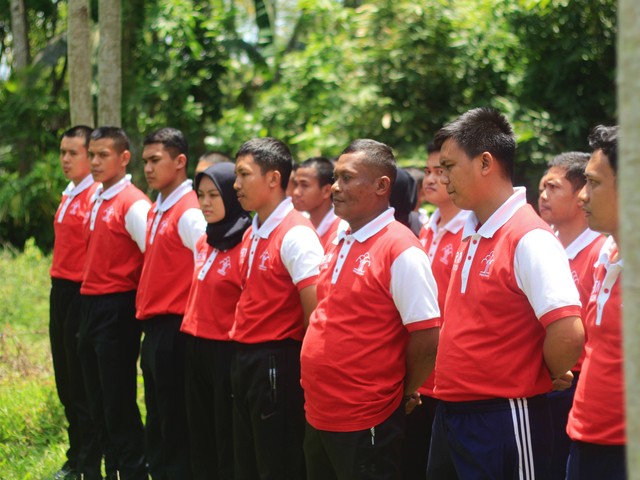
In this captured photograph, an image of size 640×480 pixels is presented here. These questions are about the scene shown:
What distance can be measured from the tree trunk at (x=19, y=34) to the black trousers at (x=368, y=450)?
11.3 metres

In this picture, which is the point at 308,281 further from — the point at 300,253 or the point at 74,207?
the point at 74,207

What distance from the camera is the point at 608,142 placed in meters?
2.86

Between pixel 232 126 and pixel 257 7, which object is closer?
pixel 232 126

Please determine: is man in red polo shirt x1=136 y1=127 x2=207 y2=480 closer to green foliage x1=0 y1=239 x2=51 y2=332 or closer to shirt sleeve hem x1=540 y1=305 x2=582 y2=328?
shirt sleeve hem x1=540 y1=305 x2=582 y2=328

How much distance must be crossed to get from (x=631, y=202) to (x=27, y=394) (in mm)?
6479

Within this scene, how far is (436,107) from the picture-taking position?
33.6ft

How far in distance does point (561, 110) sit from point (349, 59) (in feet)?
9.19

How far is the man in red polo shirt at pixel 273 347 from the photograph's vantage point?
164 inches

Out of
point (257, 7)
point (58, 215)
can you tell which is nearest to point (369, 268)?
point (58, 215)

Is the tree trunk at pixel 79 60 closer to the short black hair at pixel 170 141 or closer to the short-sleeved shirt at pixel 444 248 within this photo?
the short black hair at pixel 170 141

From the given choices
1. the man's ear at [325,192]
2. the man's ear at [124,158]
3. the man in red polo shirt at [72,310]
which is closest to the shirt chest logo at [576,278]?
the man's ear at [325,192]

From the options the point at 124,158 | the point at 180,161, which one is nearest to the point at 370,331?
the point at 180,161

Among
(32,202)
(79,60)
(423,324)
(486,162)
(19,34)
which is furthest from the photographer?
(19,34)

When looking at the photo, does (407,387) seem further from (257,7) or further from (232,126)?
(257,7)
